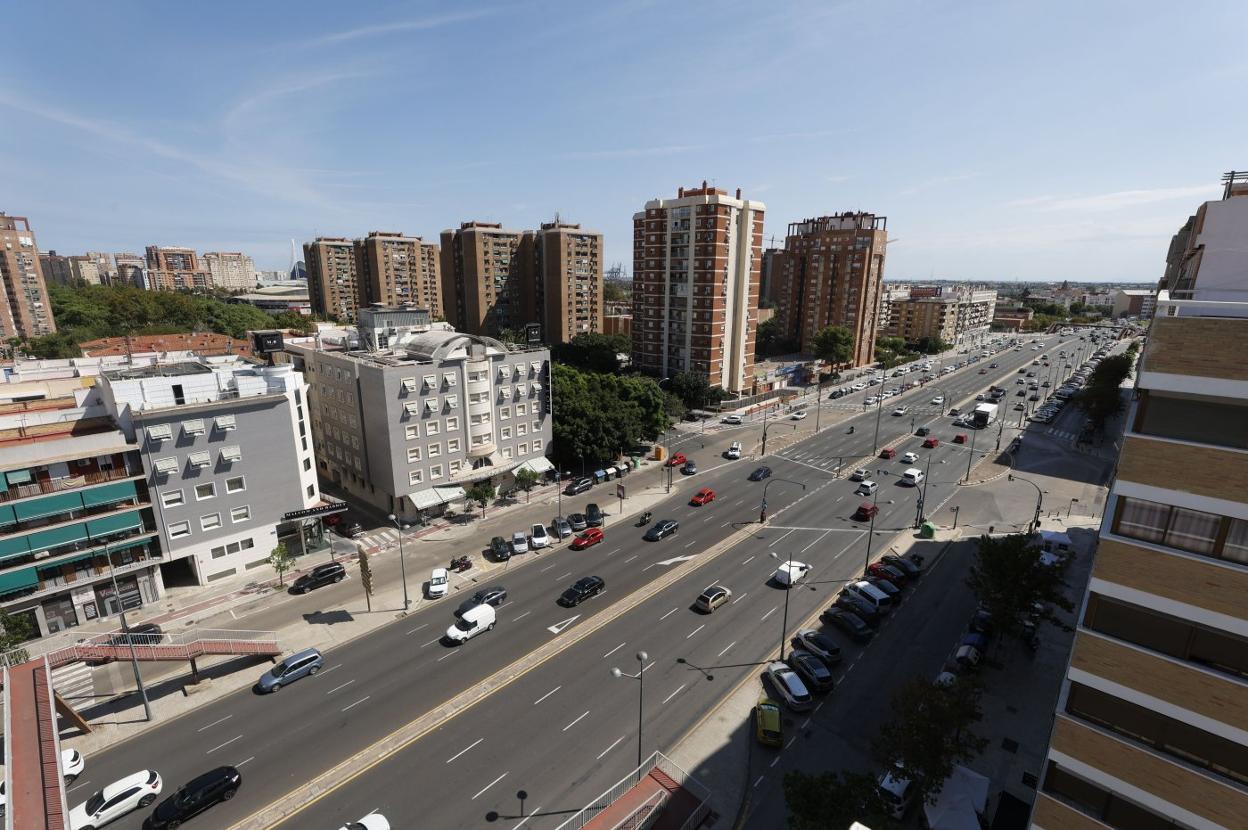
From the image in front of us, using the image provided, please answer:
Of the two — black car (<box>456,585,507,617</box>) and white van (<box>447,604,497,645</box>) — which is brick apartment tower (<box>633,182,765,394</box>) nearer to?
black car (<box>456,585,507,617</box>)

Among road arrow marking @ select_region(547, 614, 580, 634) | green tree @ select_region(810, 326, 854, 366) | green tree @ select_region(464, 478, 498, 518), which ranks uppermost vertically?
green tree @ select_region(810, 326, 854, 366)

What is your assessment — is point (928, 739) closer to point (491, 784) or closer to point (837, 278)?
point (491, 784)

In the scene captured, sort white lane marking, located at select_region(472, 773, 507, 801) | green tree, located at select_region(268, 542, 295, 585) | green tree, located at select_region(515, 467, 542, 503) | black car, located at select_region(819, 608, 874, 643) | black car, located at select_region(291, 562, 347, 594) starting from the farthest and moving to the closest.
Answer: green tree, located at select_region(515, 467, 542, 503) → black car, located at select_region(291, 562, 347, 594) → green tree, located at select_region(268, 542, 295, 585) → black car, located at select_region(819, 608, 874, 643) → white lane marking, located at select_region(472, 773, 507, 801)

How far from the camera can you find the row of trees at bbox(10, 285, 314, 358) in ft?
399

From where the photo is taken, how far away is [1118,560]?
15859mm

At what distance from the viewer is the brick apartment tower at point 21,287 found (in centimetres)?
12488

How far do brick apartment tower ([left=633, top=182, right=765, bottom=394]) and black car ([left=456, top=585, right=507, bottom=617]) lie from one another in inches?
2612

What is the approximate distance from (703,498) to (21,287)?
169 m

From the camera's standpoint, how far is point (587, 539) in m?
51.7

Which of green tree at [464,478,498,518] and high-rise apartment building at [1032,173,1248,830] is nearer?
high-rise apartment building at [1032,173,1248,830]

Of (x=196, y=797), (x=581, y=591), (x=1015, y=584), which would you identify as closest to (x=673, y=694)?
(x=581, y=591)

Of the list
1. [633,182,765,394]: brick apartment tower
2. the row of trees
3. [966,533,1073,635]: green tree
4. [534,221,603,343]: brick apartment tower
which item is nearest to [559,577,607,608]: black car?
[966,533,1073,635]: green tree

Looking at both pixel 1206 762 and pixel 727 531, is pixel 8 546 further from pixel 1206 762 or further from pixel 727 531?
pixel 1206 762

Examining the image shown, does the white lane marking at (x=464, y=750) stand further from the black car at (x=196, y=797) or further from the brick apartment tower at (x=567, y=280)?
the brick apartment tower at (x=567, y=280)
